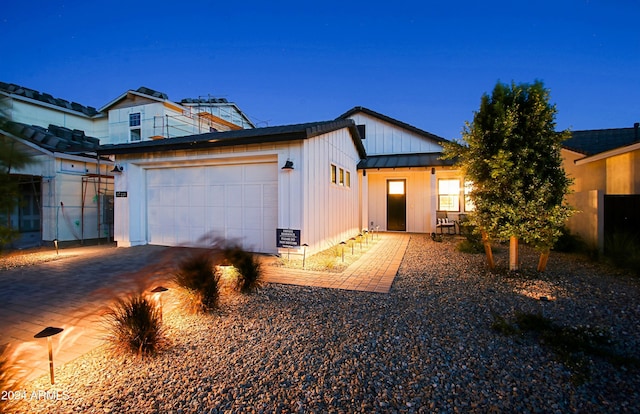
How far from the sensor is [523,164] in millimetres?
5242

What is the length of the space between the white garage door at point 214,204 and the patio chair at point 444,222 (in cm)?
758

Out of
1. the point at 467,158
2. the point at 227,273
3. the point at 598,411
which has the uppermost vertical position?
the point at 467,158

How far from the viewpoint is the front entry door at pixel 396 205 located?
1313cm

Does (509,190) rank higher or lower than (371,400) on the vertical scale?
higher

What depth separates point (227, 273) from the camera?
500 cm

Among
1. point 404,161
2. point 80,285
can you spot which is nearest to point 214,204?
point 80,285

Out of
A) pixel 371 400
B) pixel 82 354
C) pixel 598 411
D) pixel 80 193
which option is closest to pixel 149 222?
pixel 80 193

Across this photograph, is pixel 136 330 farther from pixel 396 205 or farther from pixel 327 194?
pixel 396 205

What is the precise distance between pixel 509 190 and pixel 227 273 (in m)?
5.20

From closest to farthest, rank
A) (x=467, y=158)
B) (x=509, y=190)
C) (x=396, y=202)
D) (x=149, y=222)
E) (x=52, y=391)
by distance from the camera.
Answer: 1. (x=52, y=391)
2. (x=509, y=190)
3. (x=467, y=158)
4. (x=149, y=222)
5. (x=396, y=202)

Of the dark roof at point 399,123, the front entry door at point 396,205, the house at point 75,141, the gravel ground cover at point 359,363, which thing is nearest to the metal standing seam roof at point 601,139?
the dark roof at point 399,123

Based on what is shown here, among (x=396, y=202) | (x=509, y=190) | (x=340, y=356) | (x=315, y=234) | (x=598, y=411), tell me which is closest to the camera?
(x=598, y=411)

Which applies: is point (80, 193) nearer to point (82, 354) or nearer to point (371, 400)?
point (82, 354)

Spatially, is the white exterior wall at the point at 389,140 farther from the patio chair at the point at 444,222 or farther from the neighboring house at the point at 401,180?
the patio chair at the point at 444,222
